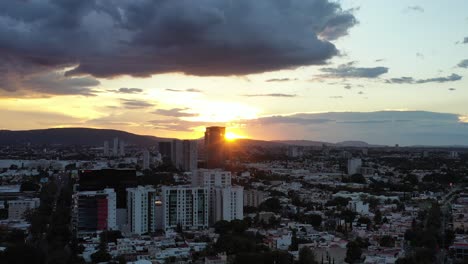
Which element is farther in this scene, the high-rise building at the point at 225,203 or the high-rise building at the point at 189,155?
the high-rise building at the point at 189,155

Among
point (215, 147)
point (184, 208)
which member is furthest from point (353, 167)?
point (184, 208)

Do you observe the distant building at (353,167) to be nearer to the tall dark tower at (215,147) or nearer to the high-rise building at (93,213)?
the tall dark tower at (215,147)

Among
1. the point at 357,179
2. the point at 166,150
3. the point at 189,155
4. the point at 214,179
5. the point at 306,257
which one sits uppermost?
the point at 166,150

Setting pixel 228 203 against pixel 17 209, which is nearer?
pixel 228 203

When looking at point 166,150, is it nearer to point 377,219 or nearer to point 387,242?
point 377,219

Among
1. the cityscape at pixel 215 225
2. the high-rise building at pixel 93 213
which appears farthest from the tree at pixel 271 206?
the high-rise building at pixel 93 213

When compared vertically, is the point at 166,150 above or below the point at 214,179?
above

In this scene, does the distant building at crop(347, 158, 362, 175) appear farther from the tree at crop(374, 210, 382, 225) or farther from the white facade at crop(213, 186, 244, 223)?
the white facade at crop(213, 186, 244, 223)
